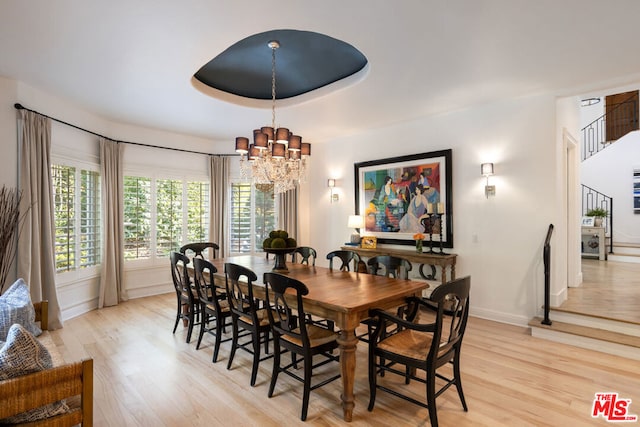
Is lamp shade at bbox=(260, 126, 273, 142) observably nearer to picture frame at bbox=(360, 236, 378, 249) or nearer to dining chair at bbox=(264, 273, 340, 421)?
dining chair at bbox=(264, 273, 340, 421)

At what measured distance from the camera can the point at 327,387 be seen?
2.84 m

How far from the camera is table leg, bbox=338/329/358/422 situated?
7.76ft

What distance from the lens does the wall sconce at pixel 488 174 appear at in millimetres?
4430

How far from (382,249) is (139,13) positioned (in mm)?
4341

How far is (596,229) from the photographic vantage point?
7.43 m

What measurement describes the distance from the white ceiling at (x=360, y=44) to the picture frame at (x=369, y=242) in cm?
218

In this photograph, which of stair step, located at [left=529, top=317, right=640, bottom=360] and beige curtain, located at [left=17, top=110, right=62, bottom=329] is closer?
stair step, located at [left=529, top=317, right=640, bottom=360]

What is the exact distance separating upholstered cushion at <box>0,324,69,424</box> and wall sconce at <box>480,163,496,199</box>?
479 cm

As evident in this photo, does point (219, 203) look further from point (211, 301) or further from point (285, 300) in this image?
point (285, 300)

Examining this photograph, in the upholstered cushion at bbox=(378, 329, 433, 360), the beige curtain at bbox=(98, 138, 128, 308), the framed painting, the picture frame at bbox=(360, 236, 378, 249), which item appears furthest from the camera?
the picture frame at bbox=(360, 236, 378, 249)

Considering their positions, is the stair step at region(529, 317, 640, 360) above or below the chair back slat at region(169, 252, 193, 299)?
below

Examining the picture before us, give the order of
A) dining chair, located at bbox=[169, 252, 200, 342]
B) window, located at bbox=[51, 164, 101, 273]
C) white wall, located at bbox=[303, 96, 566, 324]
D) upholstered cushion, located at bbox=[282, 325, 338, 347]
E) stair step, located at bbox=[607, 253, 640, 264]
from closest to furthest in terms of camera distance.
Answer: upholstered cushion, located at bbox=[282, 325, 338, 347], dining chair, located at bbox=[169, 252, 200, 342], white wall, located at bbox=[303, 96, 566, 324], window, located at bbox=[51, 164, 101, 273], stair step, located at bbox=[607, 253, 640, 264]

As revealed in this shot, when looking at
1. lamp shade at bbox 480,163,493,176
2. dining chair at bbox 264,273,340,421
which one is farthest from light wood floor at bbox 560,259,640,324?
dining chair at bbox 264,273,340,421

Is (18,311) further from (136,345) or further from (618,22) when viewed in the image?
(618,22)
